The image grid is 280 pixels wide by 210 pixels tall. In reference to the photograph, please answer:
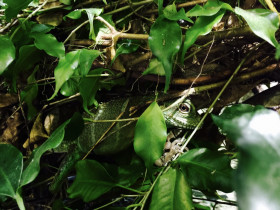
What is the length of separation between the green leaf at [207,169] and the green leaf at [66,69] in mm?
336

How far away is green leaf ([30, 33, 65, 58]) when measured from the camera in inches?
28.4

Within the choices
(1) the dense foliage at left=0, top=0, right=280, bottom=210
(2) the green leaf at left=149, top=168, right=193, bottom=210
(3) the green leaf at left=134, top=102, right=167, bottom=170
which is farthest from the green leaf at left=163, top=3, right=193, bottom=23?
(2) the green leaf at left=149, top=168, right=193, bottom=210

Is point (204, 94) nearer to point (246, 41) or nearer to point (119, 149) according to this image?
point (246, 41)

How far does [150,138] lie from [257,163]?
0.38m

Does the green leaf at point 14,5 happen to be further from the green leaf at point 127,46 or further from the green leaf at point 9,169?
the green leaf at point 9,169

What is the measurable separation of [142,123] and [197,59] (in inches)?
14.4

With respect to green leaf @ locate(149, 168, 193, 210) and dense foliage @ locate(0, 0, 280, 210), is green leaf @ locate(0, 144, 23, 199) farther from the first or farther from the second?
green leaf @ locate(149, 168, 193, 210)

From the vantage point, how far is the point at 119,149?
85 cm

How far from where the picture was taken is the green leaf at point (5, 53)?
0.62 meters

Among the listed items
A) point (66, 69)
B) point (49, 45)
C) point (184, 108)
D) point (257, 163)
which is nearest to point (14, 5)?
point (49, 45)

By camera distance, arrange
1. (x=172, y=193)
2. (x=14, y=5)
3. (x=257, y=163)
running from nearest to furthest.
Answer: (x=257, y=163) < (x=172, y=193) < (x=14, y=5)

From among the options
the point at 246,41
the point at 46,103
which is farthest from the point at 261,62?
the point at 46,103

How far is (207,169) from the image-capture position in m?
0.58

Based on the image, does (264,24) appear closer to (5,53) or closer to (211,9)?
(211,9)
